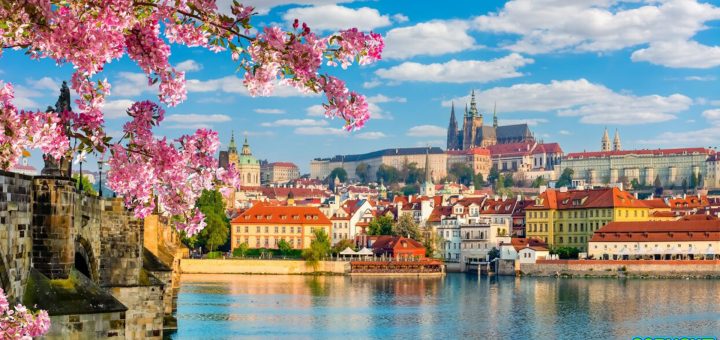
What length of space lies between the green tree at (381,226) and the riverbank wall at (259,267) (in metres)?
18.9

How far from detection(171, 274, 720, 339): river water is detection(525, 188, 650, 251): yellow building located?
971 inches

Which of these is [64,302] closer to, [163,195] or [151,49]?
[163,195]

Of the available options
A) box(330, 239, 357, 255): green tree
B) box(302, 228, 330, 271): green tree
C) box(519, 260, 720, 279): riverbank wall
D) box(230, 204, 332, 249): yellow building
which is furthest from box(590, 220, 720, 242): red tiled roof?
box(230, 204, 332, 249): yellow building

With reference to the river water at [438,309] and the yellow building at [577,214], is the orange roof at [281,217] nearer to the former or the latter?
the yellow building at [577,214]

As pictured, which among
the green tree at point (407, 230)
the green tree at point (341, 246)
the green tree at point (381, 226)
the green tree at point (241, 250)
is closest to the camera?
the green tree at point (341, 246)

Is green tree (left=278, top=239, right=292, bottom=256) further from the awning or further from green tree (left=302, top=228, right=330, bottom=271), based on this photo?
green tree (left=302, top=228, right=330, bottom=271)

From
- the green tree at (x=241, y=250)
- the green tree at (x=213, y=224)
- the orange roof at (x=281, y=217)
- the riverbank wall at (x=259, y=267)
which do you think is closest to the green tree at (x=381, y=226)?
the orange roof at (x=281, y=217)

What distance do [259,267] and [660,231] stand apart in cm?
3685

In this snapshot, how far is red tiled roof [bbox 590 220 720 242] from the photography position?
9838 cm

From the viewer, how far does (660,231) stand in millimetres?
99625

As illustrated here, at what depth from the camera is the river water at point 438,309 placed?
46031 mm

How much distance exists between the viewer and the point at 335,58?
6.21 m

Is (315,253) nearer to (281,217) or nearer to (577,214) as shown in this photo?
(281,217)

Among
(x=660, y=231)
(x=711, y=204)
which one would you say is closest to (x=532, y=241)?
(x=660, y=231)
